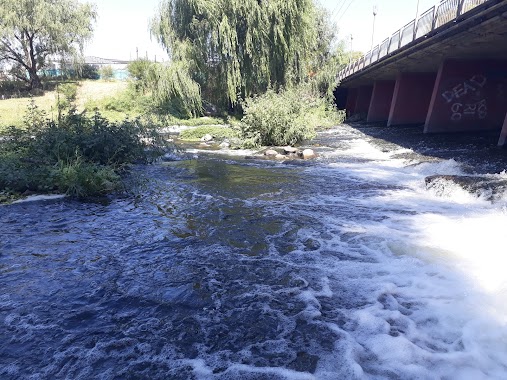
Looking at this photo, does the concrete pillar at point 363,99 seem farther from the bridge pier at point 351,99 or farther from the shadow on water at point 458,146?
the shadow on water at point 458,146

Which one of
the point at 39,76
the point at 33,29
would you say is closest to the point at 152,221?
the point at 33,29

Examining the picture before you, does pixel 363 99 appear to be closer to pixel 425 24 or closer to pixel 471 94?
pixel 471 94

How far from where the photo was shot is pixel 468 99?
1733cm

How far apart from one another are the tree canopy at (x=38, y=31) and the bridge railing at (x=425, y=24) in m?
27.9

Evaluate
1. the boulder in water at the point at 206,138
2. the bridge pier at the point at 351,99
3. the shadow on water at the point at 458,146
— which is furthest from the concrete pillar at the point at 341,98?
the boulder in water at the point at 206,138

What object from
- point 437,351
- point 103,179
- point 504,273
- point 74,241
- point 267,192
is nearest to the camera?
point 437,351

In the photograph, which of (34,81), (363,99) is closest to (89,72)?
(34,81)

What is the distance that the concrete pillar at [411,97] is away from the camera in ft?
75.8

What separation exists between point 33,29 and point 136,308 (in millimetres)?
37766

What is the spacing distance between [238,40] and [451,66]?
42.8 ft

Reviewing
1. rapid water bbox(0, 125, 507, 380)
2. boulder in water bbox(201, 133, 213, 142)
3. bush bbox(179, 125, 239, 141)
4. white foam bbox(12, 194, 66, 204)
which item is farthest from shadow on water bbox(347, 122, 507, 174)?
white foam bbox(12, 194, 66, 204)

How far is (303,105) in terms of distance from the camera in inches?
829

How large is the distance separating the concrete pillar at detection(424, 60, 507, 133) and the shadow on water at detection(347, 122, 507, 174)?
0.78m

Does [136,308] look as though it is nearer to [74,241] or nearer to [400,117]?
[74,241]
